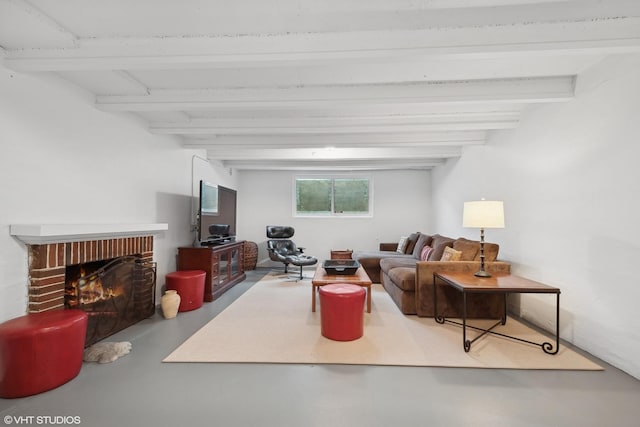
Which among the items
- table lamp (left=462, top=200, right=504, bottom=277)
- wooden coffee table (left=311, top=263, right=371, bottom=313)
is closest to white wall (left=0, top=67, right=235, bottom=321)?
wooden coffee table (left=311, top=263, right=371, bottom=313)

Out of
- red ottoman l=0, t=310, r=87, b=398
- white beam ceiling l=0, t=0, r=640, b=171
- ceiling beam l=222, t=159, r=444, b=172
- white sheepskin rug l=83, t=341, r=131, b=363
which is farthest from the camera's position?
ceiling beam l=222, t=159, r=444, b=172

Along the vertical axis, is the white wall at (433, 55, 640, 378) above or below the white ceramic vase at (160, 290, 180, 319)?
above

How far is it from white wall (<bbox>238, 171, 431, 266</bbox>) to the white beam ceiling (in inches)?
156

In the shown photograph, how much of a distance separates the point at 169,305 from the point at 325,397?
2.22 metres

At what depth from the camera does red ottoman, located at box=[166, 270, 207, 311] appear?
333 centimetres

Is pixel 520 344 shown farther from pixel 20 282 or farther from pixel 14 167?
pixel 14 167

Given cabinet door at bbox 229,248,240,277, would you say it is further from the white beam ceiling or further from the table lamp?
the table lamp

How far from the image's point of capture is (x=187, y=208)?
425 centimetres

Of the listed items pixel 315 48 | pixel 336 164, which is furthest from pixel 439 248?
pixel 315 48

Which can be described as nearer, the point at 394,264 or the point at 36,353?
the point at 36,353

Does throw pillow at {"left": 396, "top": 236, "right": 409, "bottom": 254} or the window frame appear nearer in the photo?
throw pillow at {"left": 396, "top": 236, "right": 409, "bottom": 254}

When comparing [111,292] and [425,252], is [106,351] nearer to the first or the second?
[111,292]

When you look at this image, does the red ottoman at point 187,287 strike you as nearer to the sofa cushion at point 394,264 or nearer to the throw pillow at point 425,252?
the sofa cushion at point 394,264

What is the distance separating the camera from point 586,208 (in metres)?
2.31
